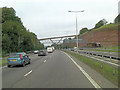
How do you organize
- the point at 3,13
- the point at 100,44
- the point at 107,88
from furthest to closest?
the point at 100,44 < the point at 3,13 < the point at 107,88

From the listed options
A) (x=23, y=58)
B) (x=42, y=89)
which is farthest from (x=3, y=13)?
(x=42, y=89)

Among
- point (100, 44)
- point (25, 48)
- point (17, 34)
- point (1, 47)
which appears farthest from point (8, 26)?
point (100, 44)

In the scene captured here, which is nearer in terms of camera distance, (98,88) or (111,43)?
(98,88)

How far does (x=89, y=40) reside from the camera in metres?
104

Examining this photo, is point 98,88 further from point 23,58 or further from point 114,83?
point 23,58

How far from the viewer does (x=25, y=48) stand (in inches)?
2440

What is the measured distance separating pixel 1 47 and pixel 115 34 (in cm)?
5718

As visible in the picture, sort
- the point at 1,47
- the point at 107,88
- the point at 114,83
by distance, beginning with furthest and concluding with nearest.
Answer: the point at 1,47 → the point at 114,83 → the point at 107,88

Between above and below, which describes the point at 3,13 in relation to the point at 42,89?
above

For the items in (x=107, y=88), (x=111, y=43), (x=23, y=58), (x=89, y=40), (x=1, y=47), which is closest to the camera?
(x=107, y=88)

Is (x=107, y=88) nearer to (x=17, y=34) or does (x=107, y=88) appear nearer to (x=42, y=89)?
(x=42, y=89)

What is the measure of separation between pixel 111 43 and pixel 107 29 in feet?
33.4

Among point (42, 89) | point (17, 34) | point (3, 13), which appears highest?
point (3, 13)

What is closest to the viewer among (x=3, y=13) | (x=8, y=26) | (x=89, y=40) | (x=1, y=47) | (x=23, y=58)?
(x=23, y=58)
